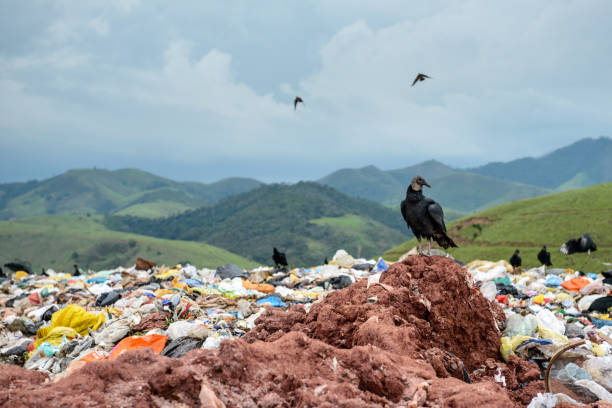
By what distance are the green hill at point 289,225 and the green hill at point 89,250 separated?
74.5 ft

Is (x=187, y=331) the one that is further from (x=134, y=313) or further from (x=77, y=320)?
(x=77, y=320)

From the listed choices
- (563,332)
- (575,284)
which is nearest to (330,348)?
(563,332)

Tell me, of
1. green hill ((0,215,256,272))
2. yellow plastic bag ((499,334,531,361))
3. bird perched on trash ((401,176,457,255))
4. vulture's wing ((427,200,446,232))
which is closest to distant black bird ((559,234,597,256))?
bird perched on trash ((401,176,457,255))

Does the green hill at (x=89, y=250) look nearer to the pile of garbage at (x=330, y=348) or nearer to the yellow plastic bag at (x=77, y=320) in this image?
the yellow plastic bag at (x=77, y=320)

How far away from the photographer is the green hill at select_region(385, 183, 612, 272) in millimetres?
36356

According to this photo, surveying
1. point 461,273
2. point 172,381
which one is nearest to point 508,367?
point 461,273

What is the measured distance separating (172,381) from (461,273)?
11.7 ft

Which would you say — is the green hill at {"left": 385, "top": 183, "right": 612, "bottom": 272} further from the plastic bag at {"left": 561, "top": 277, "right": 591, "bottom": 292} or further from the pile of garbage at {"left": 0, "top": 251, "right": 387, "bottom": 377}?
the pile of garbage at {"left": 0, "top": 251, "right": 387, "bottom": 377}

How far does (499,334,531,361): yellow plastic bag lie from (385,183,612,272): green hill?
1244 inches

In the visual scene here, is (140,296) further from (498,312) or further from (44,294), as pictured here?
(498,312)

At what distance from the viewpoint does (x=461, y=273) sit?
4.74 metres

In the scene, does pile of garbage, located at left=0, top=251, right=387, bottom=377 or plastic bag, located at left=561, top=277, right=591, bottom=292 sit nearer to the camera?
pile of garbage, located at left=0, top=251, right=387, bottom=377

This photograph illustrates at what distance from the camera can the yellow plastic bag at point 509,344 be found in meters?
4.39

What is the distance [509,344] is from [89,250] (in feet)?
360
